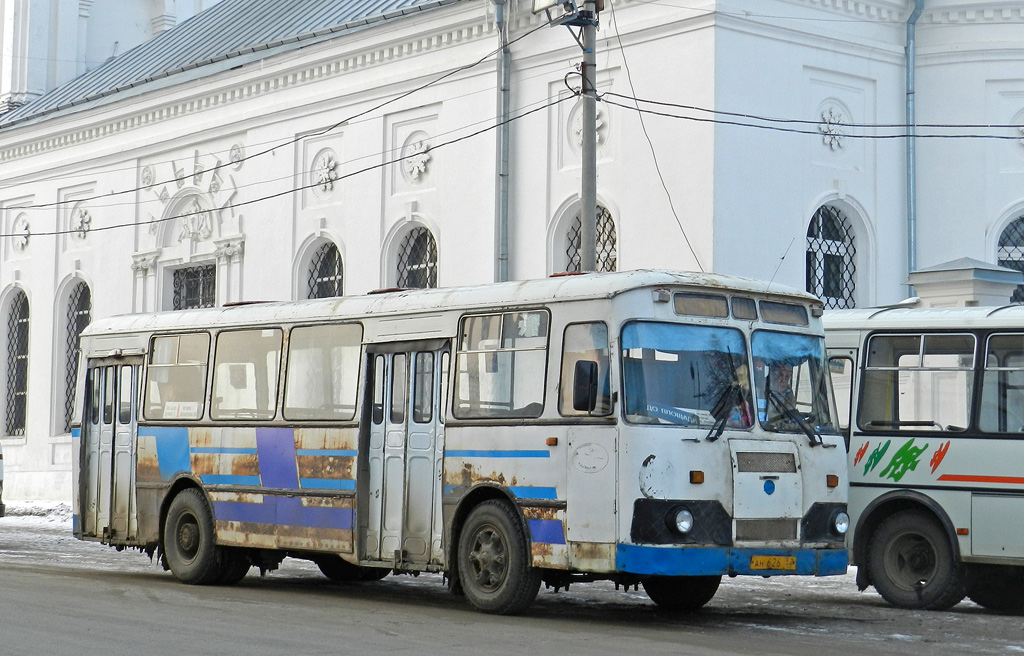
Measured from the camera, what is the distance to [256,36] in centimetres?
3228

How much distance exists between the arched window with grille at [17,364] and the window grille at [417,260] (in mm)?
12881

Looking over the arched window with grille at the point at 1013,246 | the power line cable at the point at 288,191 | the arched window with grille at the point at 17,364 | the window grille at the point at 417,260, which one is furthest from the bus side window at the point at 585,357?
the arched window with grille at the point at 17,364

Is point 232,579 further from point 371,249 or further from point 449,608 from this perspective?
point 371,249

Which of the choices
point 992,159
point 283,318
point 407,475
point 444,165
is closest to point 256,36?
point 444,165

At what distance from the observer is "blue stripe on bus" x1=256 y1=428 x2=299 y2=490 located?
15.1m

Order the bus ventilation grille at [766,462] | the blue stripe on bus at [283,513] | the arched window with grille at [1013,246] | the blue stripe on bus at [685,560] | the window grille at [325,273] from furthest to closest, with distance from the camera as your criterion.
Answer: the window grille at [325,273] → the arched window with grille at [1013,246] → the blue stripe on bus at [283,513] → the bus ventilation grille at [766,462] → the blue stripe on bus at [685,560]

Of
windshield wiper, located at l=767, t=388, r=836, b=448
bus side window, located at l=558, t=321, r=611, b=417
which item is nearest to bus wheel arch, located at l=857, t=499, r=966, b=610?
windshield wiper, located at l=767, t=388, r=836, b=448

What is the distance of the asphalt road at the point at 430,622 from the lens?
10.9 meters

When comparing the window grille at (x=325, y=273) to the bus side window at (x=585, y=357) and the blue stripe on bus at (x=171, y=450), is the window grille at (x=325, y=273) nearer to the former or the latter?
the blue stripe on bus at (x=171, y=450)

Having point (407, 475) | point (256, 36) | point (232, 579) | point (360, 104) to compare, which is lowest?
point (232, 579)

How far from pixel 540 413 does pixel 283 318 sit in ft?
12.2

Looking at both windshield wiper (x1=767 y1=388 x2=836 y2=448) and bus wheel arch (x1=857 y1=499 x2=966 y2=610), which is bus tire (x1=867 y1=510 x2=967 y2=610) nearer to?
bus wheel arch (x1=857 y1=499 x2=966 y2=610)

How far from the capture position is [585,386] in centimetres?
1223

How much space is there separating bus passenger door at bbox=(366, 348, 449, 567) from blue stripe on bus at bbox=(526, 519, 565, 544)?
4.00 ft
